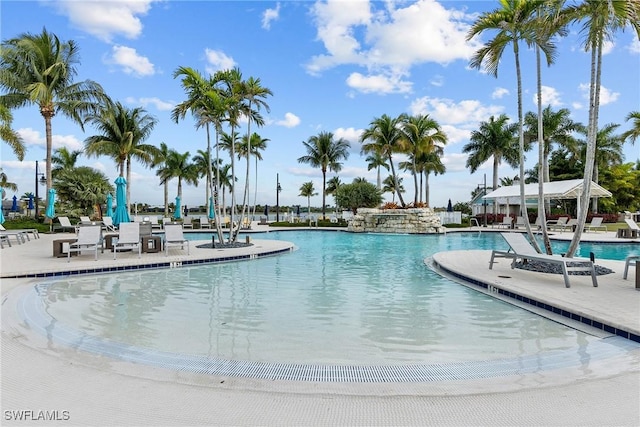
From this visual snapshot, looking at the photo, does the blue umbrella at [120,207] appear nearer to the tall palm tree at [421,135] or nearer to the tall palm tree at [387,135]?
the tall palm tree at [387,135]

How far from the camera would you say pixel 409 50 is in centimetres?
1465

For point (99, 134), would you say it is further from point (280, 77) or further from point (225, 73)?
point (225, 73)

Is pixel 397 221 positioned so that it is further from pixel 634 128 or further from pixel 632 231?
pixel 634 128

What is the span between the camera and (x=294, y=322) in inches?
182

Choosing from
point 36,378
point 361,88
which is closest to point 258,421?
point 36,378

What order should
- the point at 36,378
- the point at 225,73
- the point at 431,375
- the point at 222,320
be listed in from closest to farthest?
1. the point at 36,378
2. the point at 431,375
3. the point at 222,320
4. the point at 225,73

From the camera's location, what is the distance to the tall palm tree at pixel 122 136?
24.4 meters

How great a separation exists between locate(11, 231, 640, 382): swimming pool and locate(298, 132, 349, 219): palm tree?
2643 cm

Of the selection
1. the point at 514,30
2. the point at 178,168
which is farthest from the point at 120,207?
the point at 178,168

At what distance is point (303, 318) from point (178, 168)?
35.1 m

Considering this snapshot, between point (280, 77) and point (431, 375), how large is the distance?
1713 centimetres

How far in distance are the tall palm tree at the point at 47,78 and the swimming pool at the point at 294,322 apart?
53.1 ft

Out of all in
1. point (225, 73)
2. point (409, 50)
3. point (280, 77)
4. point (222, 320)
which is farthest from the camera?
Answer: point (280, 77)

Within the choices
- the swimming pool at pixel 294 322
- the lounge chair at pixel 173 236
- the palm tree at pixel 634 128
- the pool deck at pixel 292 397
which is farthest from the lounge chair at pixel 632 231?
the lounge chair at pixel 173 236
